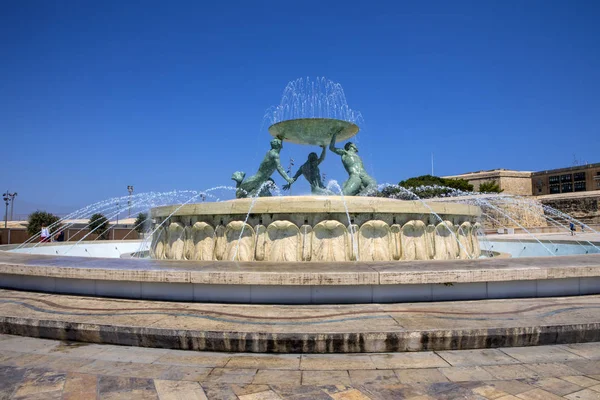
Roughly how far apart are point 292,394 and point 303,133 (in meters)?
9.23

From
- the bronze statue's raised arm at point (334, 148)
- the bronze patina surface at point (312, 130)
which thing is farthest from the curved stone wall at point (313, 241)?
the bronze statue's raised arm at point (334, 148)

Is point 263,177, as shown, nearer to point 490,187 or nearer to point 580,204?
point 580,204

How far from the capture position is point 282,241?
7.03m

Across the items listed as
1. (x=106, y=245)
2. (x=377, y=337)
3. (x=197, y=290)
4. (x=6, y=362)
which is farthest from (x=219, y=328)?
(x=106, y=245)

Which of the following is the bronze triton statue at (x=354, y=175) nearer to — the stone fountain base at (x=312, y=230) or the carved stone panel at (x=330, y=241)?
the stone fountain base at (x=312, y=230)

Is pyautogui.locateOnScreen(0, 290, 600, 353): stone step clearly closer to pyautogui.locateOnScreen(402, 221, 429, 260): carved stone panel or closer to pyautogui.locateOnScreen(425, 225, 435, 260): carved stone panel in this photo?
pyautogui.locateOnScreen(402, 221, 429, 260): carved stone panel

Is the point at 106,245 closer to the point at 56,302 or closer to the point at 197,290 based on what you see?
the point at 56,302

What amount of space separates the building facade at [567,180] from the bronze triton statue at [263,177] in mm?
67543

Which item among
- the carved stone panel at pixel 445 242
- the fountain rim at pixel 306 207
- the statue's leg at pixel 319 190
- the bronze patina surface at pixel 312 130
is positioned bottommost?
the carved stone panel at pixel 445 242

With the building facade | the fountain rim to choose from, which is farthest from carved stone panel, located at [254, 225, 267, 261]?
the building facade

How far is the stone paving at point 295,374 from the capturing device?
114 inches

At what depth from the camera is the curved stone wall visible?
699cm

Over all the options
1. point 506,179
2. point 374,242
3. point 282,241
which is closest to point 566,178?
point 506,179

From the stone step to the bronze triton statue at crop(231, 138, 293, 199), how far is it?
703 centimetres
